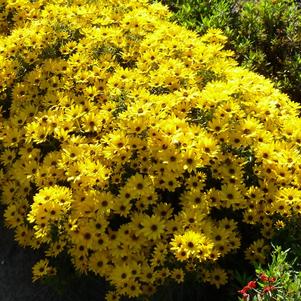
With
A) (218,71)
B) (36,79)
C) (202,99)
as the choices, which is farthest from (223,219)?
(36,79)

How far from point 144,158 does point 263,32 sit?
9.44 feet

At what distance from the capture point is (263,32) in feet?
18.2

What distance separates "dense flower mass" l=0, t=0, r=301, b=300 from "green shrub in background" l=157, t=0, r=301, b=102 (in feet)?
3.80

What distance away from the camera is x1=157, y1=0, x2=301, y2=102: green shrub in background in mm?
5215

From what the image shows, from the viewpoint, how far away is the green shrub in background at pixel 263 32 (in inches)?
205

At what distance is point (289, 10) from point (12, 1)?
2.90 m

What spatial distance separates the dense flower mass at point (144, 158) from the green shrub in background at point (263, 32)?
3.80 feet

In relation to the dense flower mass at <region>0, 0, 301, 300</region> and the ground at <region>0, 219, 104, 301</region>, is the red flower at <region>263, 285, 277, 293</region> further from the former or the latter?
the ground at <region>0, 219, 104, 301</region>

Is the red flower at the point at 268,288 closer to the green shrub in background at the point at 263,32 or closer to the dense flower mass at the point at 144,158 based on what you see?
the dense flower mass at the point at 144,158

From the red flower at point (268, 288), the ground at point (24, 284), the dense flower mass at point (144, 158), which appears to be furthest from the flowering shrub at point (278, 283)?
the ground at point (24, 284)

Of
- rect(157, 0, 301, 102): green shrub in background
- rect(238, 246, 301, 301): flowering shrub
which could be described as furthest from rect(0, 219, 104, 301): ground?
rect(157, 0, 301, 102): green shrub in background

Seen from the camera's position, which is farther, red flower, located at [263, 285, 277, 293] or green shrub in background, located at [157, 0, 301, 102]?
green shrub in background, located at [157, 0, 301, 102]

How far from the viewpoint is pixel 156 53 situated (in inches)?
162

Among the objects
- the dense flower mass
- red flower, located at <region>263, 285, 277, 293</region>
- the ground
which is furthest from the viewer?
the ground
